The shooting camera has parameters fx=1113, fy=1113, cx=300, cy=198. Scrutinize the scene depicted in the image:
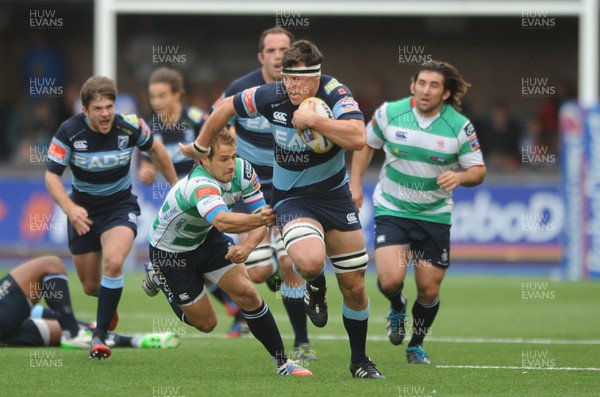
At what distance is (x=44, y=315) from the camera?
32.3 feet

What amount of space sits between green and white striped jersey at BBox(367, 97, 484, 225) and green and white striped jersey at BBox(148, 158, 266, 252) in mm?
1569

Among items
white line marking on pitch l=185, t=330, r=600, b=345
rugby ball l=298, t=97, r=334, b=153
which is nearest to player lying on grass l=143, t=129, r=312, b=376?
rugby ball l=298, t=97, r=334, b=153

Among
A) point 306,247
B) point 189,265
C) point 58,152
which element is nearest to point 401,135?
point 306,247

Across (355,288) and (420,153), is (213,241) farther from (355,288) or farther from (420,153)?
(420,153)

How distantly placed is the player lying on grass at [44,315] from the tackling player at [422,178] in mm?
2199

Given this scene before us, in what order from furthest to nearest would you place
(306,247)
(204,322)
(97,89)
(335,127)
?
(97,89)
(204,322)
(306,247)
(335,127)

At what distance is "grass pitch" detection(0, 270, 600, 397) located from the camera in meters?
7.36

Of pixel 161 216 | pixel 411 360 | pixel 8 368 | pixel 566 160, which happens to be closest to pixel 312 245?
pixel 161 216

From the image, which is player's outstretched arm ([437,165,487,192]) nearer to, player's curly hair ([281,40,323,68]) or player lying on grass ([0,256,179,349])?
player's curly hair ([281,40,323,68])

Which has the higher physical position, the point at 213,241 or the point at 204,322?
the point at 213,241

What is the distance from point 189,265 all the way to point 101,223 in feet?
4.83

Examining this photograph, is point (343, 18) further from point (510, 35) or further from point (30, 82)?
point (30, 82)

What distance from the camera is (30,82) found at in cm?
2261

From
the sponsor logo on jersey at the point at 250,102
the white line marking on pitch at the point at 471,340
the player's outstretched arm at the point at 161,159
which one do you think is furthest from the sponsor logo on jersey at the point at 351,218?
the white line marking on pitch at the point at 471,340
